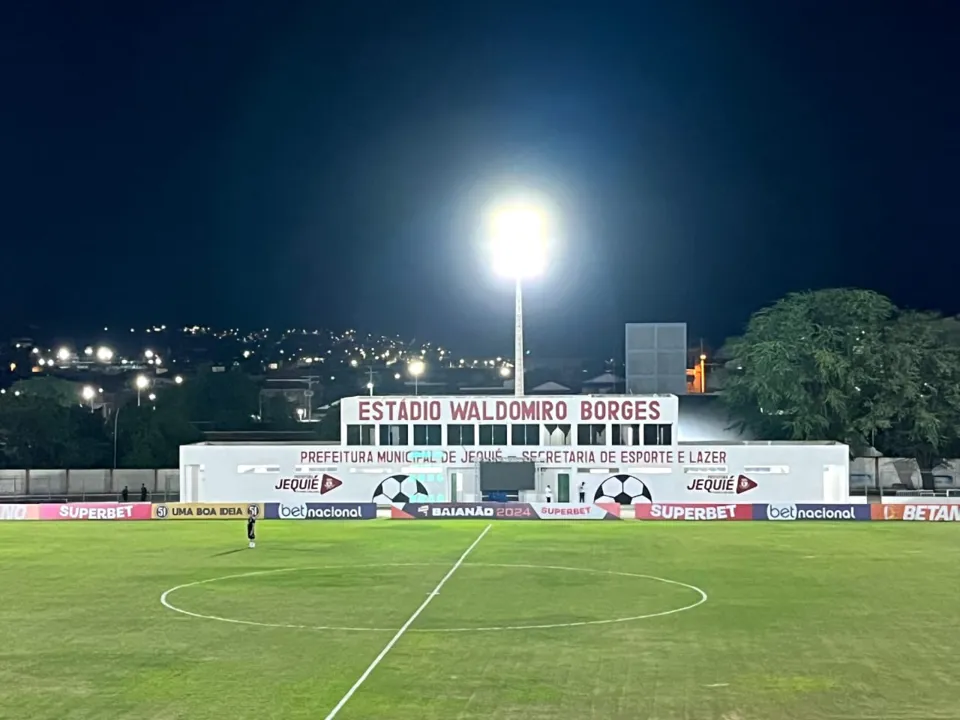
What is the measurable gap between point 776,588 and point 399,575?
11740 mm

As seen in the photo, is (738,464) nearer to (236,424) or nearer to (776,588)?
(776,588)

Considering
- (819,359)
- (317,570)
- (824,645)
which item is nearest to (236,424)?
(819,359)

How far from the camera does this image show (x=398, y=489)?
68.2 m

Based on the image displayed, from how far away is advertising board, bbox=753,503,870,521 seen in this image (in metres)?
63.1

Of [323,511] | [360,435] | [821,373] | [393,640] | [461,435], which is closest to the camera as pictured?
[393,640]

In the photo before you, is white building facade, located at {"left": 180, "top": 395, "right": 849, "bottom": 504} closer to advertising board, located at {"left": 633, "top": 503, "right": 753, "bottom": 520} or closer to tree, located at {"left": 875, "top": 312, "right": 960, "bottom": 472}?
advertising board, located at {"left": 633, "top": 503, "right": 753, "bottom": 520}

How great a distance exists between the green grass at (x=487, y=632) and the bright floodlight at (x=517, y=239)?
18.3 m

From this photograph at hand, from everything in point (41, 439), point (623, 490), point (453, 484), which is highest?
point (41, 439)

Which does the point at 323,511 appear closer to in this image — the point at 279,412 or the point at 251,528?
the point at 251,528

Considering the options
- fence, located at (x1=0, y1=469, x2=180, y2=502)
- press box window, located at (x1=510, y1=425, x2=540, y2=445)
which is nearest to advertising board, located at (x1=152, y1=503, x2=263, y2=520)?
press box window, located at (x1=510, y1=425, x2=540, y2=445)

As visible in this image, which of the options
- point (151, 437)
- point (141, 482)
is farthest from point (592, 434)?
point (151, 437)

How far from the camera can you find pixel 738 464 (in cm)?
6694

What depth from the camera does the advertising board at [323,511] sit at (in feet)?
214

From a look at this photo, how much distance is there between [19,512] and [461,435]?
2253cm
